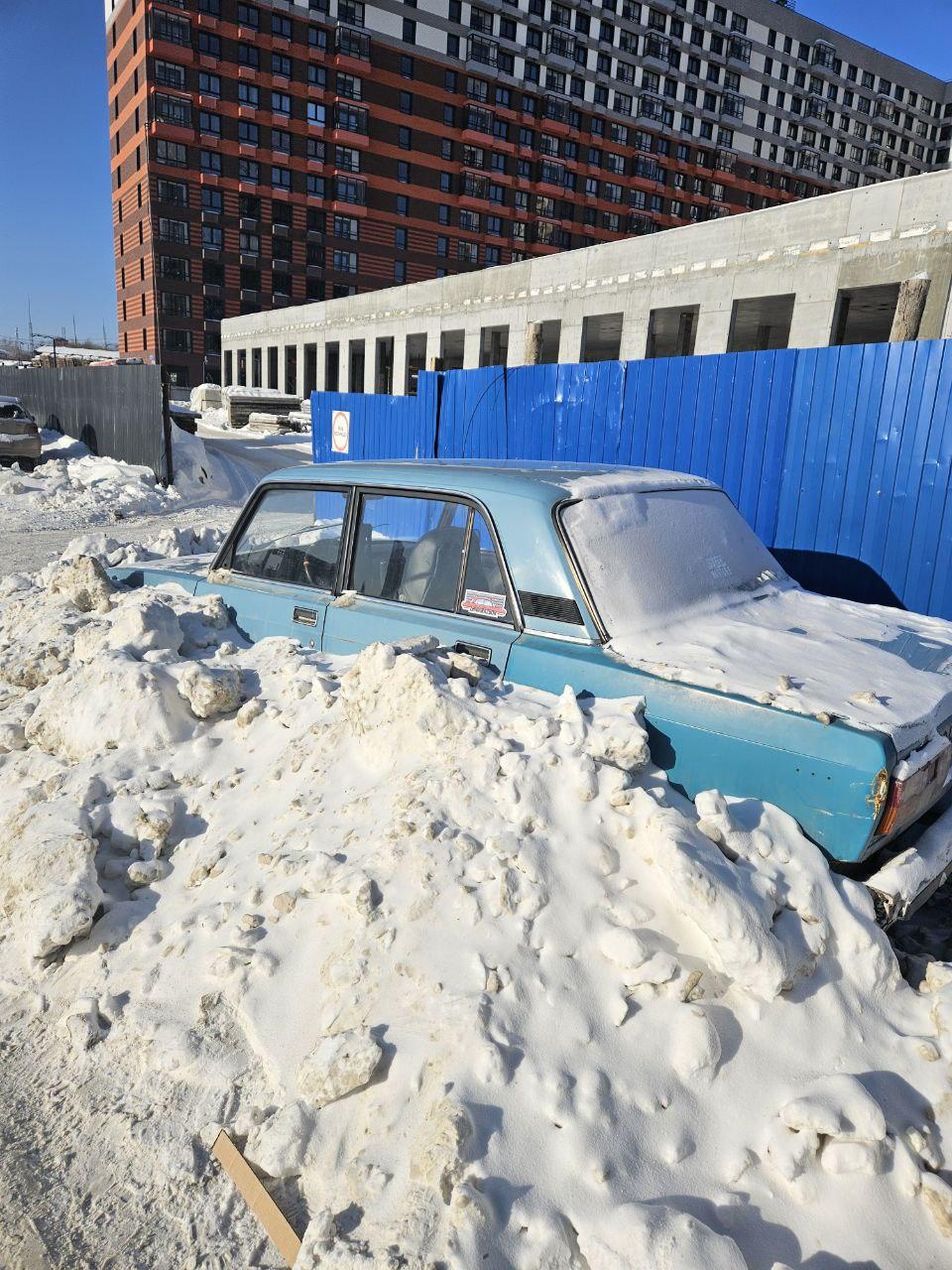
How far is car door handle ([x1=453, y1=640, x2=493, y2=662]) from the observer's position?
3.14 meters

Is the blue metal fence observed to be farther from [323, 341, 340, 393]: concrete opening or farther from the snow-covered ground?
[323, 341, 340, 393]: concrete opening

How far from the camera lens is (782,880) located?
7.70 ft

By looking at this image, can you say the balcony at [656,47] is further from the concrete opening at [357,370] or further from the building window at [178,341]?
the building window at [178,341]

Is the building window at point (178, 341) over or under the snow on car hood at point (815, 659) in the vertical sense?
over

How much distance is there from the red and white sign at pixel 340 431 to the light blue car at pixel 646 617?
8.45 meters

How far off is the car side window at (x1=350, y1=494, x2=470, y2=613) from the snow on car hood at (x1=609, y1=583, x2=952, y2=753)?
88cm

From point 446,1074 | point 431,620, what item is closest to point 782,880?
point 446,1074

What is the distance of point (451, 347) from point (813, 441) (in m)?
29.7

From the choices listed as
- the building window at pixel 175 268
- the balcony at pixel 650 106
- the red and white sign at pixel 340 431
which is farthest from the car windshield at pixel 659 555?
the balcony at pixel 650 106

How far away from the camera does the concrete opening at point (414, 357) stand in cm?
3212

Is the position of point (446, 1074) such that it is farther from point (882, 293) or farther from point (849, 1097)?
point (882, 293)

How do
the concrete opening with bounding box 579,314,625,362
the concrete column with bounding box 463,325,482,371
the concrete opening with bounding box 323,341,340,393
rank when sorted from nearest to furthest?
the concrete opening with bounding box 579,314,625,362 → the concrete column with bounding box 463,325,482,371 → the concrete opening with bounding box 323,341,340,393

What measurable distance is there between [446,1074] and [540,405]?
7908 millimetres

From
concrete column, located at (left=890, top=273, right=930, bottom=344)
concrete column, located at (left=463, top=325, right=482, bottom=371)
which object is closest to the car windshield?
concrete column, located at (left=890, top=273, right=930, bottom=344)
